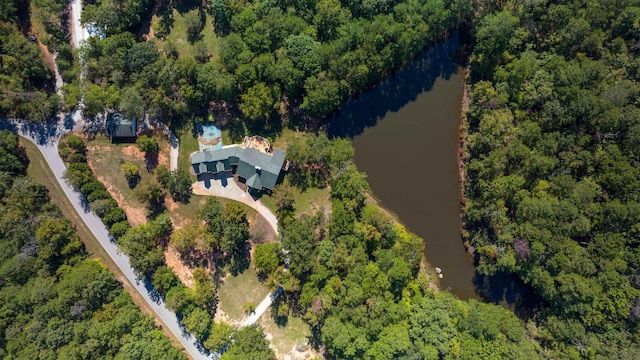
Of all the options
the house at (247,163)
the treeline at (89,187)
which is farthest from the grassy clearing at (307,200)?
the treeline at (89,187)

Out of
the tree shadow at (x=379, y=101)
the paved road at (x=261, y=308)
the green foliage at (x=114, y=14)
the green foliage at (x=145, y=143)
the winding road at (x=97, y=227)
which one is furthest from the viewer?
the tree shadow at (x=379, y=101)

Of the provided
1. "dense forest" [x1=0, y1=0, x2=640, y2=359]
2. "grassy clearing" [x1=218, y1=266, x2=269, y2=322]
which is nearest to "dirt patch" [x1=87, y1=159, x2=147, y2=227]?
"dense forest" [x1=0, y1=0, x2=640, y2=359]

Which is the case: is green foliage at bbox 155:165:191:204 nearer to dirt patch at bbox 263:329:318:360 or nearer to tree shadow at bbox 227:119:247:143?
tree shadow at bbox 227:119:247:143

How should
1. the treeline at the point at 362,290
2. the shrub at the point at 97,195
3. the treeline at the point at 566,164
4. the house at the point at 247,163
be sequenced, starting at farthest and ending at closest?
1. the house at the point at 247,163
2. the shrub at the point at 97,195
3. the treeline at the point at 362,290
4. the treeline at the point at 566,164

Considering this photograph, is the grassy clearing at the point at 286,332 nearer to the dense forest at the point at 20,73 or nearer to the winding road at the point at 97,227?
the winding road at the point at 97,227

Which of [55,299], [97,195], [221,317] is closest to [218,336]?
[221,317]

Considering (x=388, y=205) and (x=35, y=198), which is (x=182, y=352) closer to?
(x=35, y=198)
